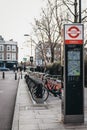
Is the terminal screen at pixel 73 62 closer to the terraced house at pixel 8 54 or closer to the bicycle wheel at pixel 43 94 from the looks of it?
the bicycle wheel at pixel 43 94

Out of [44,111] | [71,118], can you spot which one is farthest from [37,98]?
[71,118]

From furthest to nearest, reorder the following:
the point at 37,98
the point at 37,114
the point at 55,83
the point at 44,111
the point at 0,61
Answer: the point at 0,61, the point at 55,83, the point at 37,98, the point at 44,111, the point at 37,114

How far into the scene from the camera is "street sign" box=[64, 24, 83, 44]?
10.1m

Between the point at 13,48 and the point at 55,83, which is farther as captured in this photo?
the point at 13,48

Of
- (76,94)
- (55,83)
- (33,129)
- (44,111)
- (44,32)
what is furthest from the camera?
(44,32)

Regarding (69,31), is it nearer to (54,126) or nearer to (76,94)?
(76,94)

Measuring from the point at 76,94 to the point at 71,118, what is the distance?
68cm

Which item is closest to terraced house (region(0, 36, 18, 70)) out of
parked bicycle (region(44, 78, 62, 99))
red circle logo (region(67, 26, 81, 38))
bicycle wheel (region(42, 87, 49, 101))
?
parked bicycle (region(44, 78, 62, 99))

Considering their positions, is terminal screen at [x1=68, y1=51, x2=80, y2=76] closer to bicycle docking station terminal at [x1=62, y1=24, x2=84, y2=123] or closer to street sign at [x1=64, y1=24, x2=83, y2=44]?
bicycle docking station terminal at [x1=62, y1=24, x2=84, y2=123]

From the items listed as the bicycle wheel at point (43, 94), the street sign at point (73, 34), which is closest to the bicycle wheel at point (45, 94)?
the bicycle wheel at point (43, 94)

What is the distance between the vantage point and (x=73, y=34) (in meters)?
10.2

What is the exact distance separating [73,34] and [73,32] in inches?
2.3

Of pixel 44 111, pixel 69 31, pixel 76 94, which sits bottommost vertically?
pixel 44 111

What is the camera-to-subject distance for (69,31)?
10133 mm
